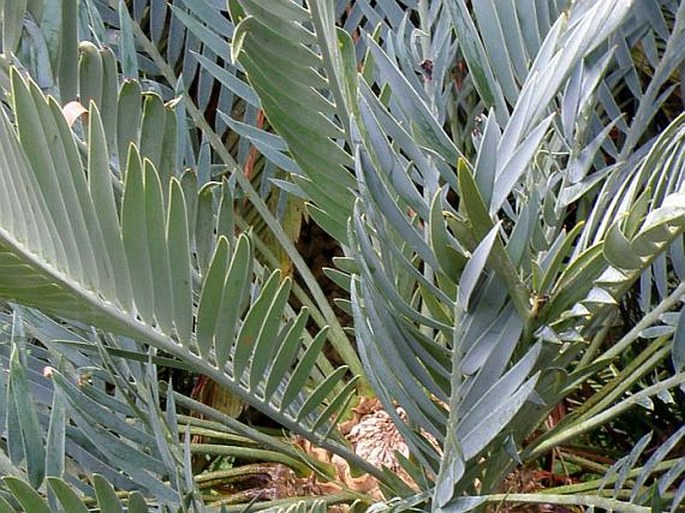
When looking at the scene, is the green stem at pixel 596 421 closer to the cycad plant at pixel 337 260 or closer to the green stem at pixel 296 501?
the cycad plant at pixel 337 260

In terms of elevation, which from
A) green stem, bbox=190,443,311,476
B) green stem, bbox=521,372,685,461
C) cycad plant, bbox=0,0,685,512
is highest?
cycad plant, bbox=0,0,685,512

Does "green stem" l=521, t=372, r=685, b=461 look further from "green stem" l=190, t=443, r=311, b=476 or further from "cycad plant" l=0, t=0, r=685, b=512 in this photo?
"green stem" l=190, t=443, r=311, b=476

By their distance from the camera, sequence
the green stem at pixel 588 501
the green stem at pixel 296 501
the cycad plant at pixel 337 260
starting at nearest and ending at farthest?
the cycad plant at pixel 337 260, the green stem at pixel 588 501, the green stem at pixel 296 501

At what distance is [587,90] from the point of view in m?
0.66

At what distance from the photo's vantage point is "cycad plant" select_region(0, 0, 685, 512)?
48cm

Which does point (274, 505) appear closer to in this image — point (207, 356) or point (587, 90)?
point (207, 356)

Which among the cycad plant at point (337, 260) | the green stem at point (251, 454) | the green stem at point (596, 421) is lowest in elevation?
the green stem at point (251, 454)

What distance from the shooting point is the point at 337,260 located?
686 mm

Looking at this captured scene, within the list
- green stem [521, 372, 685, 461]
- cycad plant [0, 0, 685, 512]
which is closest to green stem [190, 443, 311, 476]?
cycad plant [0, 0, 685, 512]

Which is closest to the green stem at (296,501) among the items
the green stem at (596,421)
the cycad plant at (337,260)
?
the cycad plant at (337,260)

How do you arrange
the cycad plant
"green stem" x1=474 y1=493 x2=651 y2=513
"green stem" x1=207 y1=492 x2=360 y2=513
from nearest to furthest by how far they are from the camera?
the cycad plant
"green stem" x1=474 y1=493 x2=651 y2=513
"green stem" x1=207 y1=492 x2=360 y2=513

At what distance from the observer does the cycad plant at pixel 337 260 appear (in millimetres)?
482

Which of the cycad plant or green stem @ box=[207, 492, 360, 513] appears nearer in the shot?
the cycad plant

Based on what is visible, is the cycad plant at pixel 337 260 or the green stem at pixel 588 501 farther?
the green stem at pixel 588 501
